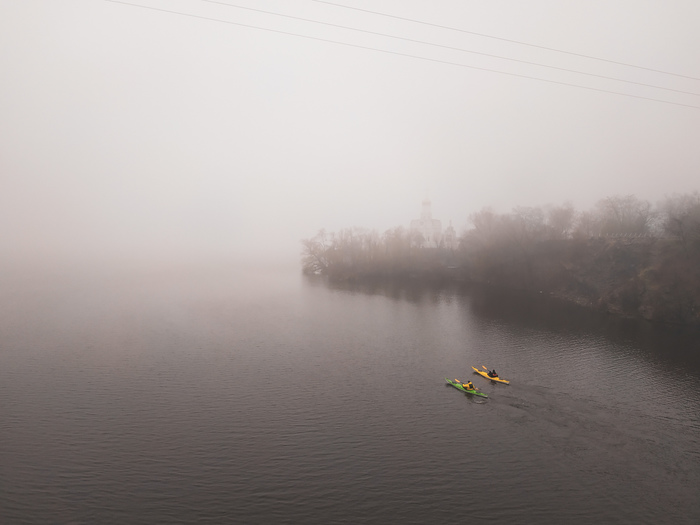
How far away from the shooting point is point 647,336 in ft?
159

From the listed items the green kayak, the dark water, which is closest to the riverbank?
the dark water

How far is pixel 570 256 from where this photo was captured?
266ft

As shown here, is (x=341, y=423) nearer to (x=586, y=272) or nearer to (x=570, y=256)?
(x=586, y=272)

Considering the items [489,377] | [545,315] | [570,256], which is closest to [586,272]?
[570,256]

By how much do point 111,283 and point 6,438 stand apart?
72.6 m

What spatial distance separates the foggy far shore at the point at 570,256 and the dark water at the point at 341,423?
992 cm

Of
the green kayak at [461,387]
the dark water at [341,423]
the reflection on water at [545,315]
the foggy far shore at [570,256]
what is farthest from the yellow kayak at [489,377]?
the foggy far shore at [570,256]

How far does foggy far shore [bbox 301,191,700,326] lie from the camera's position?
56969 mm

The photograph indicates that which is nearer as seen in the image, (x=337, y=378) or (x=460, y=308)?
(x=337, y=378)

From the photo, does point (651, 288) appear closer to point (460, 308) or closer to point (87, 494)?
point (460, 308)

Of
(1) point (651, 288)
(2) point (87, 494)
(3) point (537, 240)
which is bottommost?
(2) point (87, 494)

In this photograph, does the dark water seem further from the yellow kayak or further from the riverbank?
the riverbank

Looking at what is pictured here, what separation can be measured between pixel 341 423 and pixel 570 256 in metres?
70.7

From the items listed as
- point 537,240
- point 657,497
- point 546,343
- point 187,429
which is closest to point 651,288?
point 546,343
